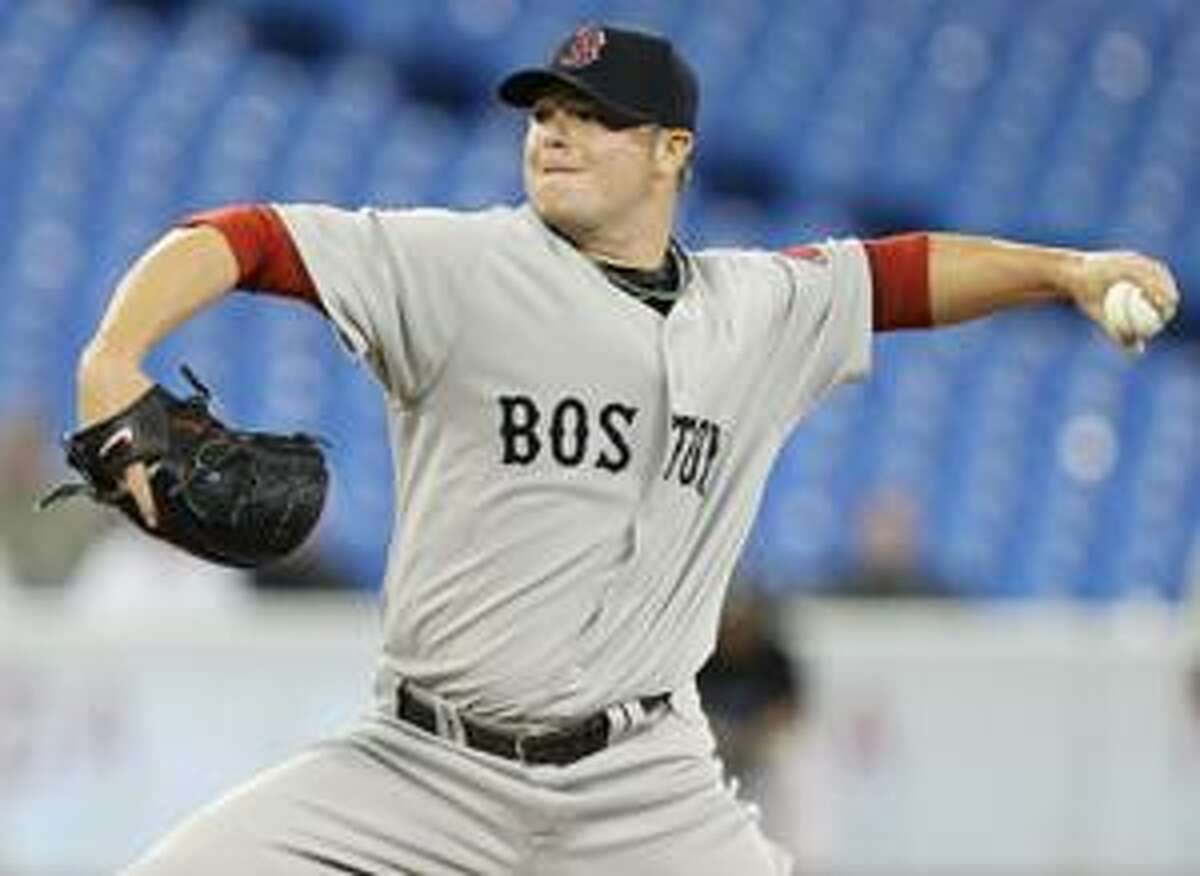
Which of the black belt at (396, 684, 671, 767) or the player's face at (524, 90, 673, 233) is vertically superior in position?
the player's face at (524, 90, 673, 233)

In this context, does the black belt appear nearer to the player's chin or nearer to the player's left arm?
the player's chin

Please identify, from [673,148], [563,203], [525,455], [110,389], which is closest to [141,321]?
[110,389]

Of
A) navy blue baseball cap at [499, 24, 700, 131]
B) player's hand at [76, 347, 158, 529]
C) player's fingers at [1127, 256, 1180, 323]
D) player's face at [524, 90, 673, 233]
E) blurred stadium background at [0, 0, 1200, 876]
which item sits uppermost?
navy blue baseball cap at [499, 24, 700, 131]

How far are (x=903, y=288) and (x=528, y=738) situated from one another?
0.97m

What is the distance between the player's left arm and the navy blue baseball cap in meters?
0.49

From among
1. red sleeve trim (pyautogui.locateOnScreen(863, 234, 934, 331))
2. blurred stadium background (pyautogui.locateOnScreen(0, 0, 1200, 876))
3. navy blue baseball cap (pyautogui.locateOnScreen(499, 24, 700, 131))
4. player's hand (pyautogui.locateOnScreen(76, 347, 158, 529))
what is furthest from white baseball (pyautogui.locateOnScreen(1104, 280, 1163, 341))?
blurred stadium background (pyautogui.locateOnScreen(0, 0, 1200, 876))

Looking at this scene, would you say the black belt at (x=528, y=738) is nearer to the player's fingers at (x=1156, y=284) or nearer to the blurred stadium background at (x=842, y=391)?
the player's fingers at (x=1156, y=284)

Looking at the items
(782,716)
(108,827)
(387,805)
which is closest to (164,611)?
(108,827)

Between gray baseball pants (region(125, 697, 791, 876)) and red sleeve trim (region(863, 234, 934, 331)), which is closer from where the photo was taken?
A: gray baseball pants (region(125, 697, 791, 876))

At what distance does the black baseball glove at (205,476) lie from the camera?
4.37 m

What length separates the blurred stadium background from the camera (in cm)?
934

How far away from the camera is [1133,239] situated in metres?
12.8

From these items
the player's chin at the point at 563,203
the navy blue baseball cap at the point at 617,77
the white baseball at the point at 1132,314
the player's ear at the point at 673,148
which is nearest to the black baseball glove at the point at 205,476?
the player's chin at the point at 563,203

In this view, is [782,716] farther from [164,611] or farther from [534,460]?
[534,460]
